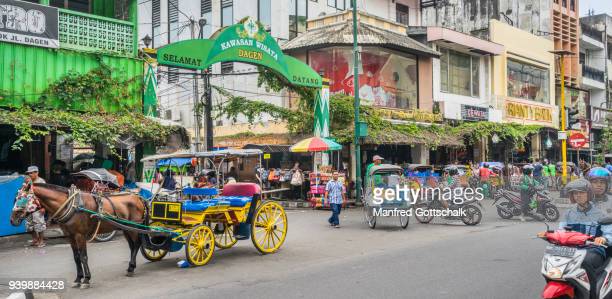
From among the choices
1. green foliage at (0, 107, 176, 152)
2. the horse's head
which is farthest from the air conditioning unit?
the horse's head

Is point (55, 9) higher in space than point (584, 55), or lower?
lower

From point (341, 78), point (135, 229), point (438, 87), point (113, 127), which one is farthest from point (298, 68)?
point (135, 229)

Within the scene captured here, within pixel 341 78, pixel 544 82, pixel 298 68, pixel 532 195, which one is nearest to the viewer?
pixel 532 195

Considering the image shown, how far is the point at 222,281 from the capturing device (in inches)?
351

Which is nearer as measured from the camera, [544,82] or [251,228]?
[251,228]

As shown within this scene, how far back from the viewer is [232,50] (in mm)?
17828

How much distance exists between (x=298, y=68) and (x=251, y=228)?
11.2 metres

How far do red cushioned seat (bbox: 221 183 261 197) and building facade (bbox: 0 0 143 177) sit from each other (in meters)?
6.12

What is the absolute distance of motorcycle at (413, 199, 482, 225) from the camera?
52.4 ft

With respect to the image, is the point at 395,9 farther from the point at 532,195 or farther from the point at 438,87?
the point at 532,195

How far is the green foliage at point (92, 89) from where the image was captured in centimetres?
1512

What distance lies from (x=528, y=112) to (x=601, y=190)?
31.1 m

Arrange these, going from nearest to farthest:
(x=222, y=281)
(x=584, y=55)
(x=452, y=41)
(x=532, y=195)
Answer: (x=222, y=281)
(x=532, y=195)
(x=452, y=41)
(x=584, y=55)

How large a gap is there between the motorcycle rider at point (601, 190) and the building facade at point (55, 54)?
12.9 meters
